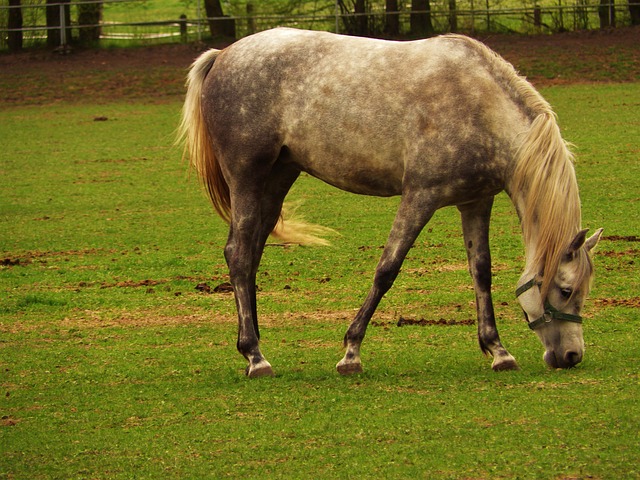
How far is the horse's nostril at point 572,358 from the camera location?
21.5ft

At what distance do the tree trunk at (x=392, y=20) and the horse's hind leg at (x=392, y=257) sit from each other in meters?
24.7

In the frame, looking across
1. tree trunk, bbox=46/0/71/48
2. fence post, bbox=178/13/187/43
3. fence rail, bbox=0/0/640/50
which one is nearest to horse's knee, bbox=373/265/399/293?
fence rail, bbox=0/0/640/50

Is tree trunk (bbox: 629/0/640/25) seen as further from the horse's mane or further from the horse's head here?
the horse's head

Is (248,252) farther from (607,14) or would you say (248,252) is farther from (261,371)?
(607,14)

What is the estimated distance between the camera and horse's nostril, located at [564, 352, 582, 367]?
655 cm

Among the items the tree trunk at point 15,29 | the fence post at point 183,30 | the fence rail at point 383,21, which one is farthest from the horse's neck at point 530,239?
the tree trunk at point 15,29

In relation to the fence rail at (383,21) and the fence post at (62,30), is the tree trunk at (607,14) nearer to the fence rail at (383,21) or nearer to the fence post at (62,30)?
the fence rail at (383,21)

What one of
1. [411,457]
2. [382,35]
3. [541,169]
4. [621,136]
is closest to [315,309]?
[541,169]

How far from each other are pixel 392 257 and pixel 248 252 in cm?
112

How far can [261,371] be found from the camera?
6980mm

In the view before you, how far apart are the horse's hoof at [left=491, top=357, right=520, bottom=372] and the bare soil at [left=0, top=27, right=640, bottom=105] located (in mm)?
19608

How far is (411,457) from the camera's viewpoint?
5.30 meters

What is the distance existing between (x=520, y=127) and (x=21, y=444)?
11.8 feet

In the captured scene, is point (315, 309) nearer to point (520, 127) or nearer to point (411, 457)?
point (520, 127)
